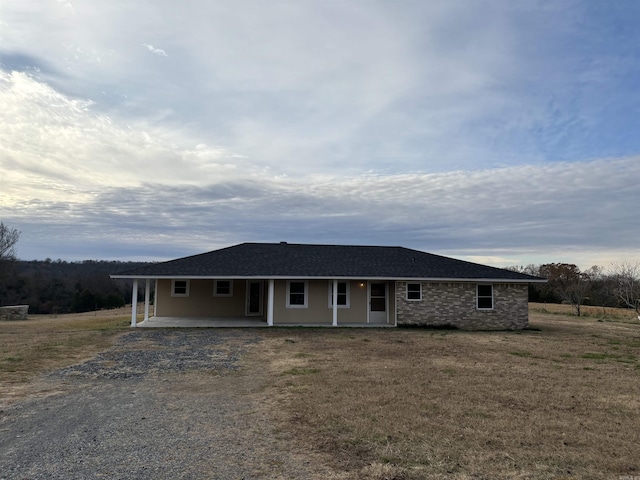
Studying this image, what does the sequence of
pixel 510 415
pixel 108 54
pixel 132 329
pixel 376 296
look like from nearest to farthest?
pixel 510 415 → pixel 108 54 → pixel 132 329 → pixel 376 296

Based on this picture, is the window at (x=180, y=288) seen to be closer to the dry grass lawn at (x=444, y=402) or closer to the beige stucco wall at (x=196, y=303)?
the beige stucco wall at (x=196, y=303)

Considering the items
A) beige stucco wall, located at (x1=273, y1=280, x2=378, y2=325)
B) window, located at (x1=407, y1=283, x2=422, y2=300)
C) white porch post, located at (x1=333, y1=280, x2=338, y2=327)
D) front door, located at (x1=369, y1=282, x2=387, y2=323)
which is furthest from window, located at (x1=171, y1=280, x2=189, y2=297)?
window, located at (x1=407, y1=283, x2=422, y2=300)

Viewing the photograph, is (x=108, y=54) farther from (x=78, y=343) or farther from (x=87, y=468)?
(x=87, y=468)

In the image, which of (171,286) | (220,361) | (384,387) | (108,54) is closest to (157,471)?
(384,387)

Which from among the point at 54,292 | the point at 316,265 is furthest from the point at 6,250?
the point at 316,265

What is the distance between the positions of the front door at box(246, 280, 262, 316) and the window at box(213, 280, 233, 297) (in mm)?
1006

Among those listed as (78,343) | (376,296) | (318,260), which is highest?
(318,260)

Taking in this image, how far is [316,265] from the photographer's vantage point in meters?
19.4

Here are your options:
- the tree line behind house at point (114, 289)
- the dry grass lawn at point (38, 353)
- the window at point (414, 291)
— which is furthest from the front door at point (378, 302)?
the tree line behind house at point (114, 289)

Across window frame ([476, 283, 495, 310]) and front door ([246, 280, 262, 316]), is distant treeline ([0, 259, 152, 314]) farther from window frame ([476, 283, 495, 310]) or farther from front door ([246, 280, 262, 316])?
window frame ([476, 283, 495, 310])

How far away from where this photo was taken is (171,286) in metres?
20.9

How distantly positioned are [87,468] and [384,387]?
4.93 meters

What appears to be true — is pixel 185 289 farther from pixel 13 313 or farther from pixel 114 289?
pixel 114 289

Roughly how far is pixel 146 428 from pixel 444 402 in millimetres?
4378
